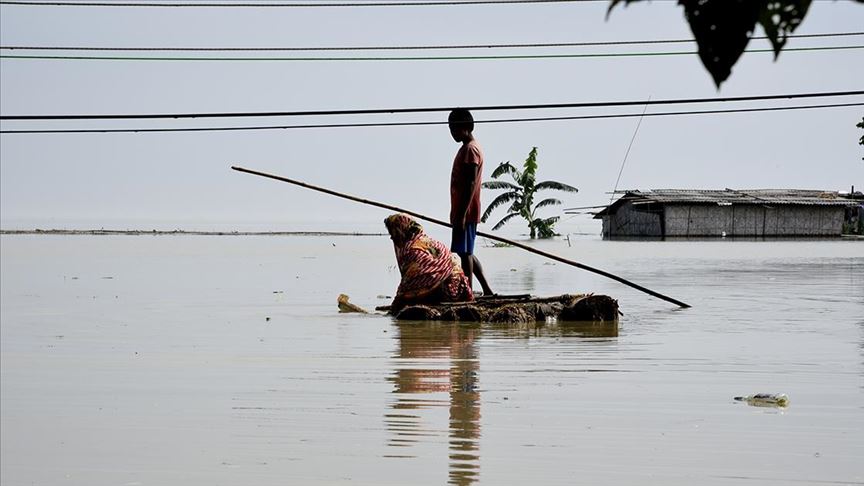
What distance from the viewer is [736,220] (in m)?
48.4

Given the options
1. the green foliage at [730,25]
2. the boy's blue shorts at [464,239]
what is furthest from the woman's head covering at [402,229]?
the green foliage at [730,25]

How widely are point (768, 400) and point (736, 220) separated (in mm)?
43335

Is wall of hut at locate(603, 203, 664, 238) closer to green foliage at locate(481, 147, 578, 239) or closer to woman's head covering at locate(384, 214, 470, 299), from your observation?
green foliage at locate(481, 147, 578, 239)

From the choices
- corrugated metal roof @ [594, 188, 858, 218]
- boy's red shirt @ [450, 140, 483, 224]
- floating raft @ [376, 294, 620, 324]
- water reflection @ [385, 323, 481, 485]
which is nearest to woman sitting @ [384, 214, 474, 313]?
floating raft @ [376, 294, 620, 324]

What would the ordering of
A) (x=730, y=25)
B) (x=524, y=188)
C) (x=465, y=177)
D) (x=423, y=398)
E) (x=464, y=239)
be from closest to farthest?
(x=730, y=25), (x=423, y=398), (x=465, y=177), (x=464, y=239), (x=524, y=188)

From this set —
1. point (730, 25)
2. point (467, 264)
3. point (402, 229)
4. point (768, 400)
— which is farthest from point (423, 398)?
point (730, 25)

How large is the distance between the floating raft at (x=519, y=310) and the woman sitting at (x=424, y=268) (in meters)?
0.13

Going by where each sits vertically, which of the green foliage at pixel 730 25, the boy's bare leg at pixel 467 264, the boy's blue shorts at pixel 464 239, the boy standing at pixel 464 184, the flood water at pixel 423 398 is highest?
the boy standing at pixel 464 184

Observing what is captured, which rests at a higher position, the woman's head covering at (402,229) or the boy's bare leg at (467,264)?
the woman's head covering at (402,229)

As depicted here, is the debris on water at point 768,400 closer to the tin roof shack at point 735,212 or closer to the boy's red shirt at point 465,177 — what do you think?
the boy's red shirt at point 465,177

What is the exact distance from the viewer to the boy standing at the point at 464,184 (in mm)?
10805

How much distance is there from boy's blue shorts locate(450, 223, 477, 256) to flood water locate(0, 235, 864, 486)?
684 millimetres

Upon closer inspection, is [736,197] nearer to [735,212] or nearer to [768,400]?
[735,212]

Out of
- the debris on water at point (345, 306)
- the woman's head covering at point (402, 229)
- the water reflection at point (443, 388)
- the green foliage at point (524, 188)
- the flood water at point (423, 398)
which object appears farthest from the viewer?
the green foliage at point (524, 188)
